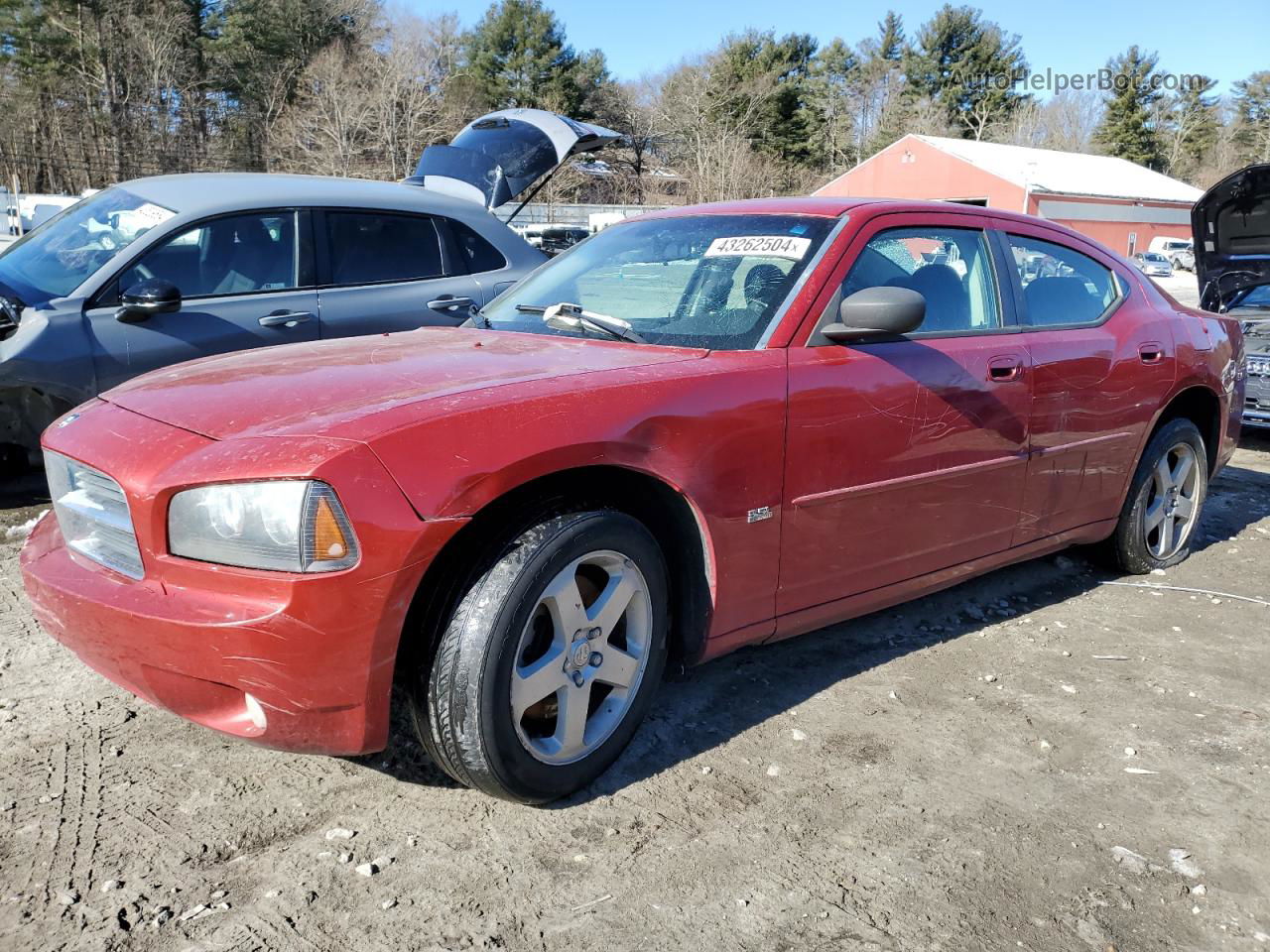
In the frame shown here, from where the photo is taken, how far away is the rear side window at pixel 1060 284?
3.88 meters

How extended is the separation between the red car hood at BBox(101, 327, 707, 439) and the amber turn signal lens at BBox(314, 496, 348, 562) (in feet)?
0.60

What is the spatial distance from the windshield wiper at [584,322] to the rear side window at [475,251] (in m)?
2.88

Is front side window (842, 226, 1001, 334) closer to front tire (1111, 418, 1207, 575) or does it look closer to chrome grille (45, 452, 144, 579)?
front tire (1111, 418, 1207, 575)

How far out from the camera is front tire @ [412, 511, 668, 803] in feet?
7.66

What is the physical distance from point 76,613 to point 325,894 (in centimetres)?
91

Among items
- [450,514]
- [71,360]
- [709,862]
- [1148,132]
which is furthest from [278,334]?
[1148,132]

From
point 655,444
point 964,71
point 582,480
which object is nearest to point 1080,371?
point 655,444

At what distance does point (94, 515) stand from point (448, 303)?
328cm

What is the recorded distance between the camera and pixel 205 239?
5211 mm

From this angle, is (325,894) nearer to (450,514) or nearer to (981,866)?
(450,514)

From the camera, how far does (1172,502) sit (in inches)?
186

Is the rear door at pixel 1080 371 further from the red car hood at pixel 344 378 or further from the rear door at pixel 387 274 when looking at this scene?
the rear door at pixel 387 274

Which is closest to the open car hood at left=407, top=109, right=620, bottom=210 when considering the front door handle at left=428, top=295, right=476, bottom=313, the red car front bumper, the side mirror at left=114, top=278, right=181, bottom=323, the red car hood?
the front door handle at left=428, top=295, right=476, bottom=313

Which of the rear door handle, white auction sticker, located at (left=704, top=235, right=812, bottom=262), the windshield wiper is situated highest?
white auction sticker, located at (left=704, top=235, right=812, bottom=262)
